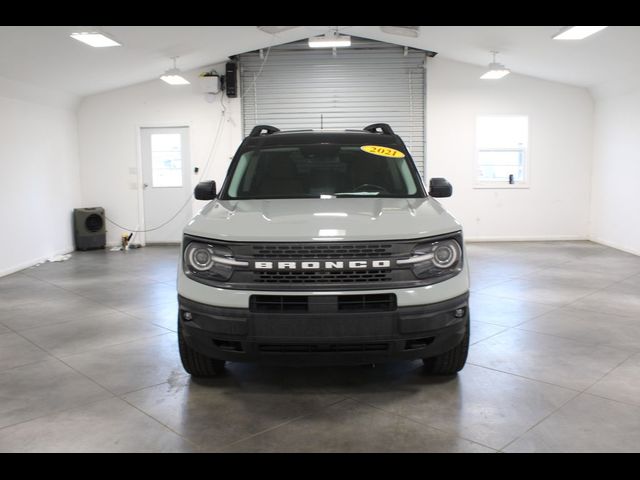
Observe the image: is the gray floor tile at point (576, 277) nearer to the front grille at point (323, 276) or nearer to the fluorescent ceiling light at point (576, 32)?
the fluorescent ceiling light at point (576, 32)

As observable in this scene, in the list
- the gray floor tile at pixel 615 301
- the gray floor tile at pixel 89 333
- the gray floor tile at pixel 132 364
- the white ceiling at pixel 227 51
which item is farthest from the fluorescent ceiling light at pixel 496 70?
the gray floor tile at pixel 132 364

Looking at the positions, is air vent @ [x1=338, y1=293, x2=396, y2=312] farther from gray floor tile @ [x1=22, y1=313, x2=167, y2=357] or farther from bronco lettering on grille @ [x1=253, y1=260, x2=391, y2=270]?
gray floor tile @ [x1=22, y1=313, x2=167, y2=357]

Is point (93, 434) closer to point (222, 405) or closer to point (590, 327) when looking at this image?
point (222, 405)

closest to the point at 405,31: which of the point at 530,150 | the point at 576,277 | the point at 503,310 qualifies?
the point at 530,150

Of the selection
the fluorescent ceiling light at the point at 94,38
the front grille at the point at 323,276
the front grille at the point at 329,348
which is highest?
the fluorescent ceiling light at the point at 94,38

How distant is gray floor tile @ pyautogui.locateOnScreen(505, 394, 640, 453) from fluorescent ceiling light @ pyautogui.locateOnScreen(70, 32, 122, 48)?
600 cm

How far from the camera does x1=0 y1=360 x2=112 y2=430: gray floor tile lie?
123 inches

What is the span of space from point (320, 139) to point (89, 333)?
8.56 feet

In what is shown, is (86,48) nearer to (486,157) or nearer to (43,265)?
(43,265)

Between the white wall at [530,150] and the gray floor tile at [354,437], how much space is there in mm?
8141

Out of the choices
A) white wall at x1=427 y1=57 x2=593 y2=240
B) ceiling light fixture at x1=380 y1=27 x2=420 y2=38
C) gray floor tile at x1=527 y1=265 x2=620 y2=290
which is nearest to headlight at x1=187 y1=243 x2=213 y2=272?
gray floor tile at x1=527 y1=265 x2=620 y2=290

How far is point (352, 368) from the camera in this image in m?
3.68

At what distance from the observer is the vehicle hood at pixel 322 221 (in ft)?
9.67

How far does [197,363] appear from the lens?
Result: 3434 mm
